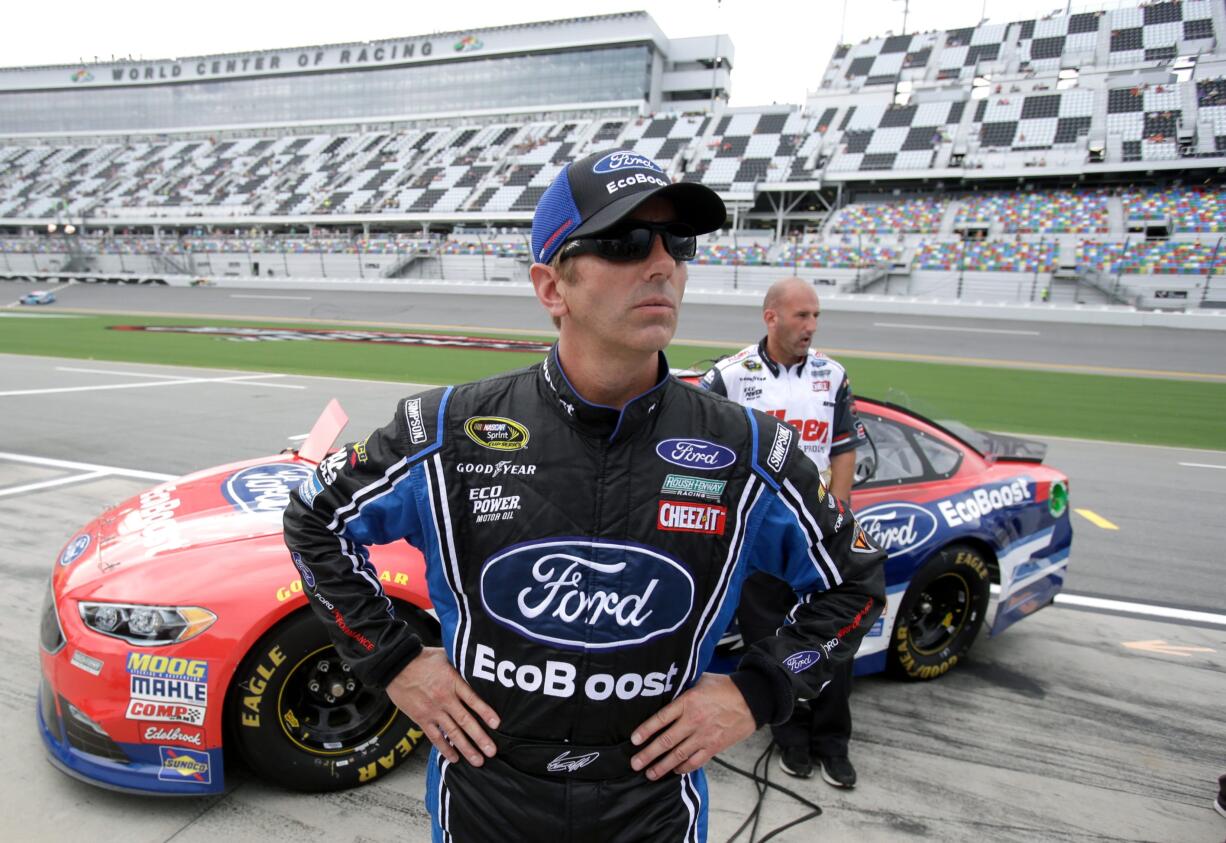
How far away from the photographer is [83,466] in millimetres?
6387

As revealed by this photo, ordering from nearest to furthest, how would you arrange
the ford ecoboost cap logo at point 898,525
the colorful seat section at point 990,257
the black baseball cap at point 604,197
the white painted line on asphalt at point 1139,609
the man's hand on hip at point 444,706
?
the black baseball cap at point 604,197 → the man's hand on hip at point 444,706 → the ford ecoboost cap logo at point 898,525 → the white painted line on asphalt at point 1139,609 → the colorful seat section at point 990,257

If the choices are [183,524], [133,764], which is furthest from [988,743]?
[183,524]

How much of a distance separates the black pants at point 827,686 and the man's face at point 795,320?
3.65 feet

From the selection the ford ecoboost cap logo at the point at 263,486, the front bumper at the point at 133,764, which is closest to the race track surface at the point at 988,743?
the front bumper at the point at 133,764

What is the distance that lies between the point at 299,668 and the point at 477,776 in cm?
128

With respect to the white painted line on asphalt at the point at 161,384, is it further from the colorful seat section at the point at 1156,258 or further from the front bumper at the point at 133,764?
the colorful seat section at the point at 1156,258

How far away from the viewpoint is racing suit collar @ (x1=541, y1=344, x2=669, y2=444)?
1353mm

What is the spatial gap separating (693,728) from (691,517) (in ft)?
1.38

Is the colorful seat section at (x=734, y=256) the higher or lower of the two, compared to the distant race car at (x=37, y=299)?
higher

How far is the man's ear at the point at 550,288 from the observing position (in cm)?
137

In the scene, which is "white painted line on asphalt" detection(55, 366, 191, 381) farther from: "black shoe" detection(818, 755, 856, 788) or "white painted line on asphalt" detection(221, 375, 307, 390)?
"black shoe" detection(818, 755, 856, 788)

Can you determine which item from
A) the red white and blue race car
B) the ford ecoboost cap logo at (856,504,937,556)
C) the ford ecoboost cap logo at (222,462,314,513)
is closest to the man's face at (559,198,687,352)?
the red white and blue race car

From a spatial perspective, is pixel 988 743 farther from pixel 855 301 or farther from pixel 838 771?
pixel 855 301

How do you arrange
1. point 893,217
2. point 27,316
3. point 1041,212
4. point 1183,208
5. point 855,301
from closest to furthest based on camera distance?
point 27,316 → point 855,301 → point 1183,208 → point 1041,212 → point 893,217
